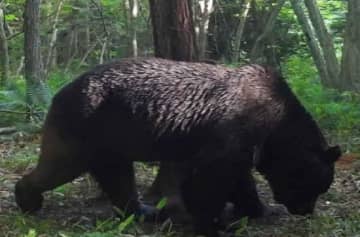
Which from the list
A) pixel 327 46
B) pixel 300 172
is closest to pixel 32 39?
pixel 327 46

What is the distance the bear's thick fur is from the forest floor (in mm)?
197

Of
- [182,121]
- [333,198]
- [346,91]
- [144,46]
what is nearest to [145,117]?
[182,121]

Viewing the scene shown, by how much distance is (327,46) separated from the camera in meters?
13.6

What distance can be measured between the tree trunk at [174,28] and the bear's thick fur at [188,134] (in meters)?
0.91

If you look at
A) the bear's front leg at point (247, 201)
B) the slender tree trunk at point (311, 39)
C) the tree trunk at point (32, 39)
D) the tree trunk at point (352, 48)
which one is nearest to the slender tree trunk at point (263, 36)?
the slender tree trunk at point (311, 39)

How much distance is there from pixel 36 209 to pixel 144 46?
1338cm

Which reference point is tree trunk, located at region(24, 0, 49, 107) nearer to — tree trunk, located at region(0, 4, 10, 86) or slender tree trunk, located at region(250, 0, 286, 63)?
tree trunk, located at region(0, 4, 10, 86)

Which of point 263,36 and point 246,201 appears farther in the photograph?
point 263,36

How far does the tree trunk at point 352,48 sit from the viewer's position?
1212 cm

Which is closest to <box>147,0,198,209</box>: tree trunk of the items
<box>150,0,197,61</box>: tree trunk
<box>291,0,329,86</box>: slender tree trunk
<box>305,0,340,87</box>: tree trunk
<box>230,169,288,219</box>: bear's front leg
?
<box>150,0,197,61</box>: tree trunk

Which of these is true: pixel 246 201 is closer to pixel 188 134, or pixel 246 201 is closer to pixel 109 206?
pixel 188 134

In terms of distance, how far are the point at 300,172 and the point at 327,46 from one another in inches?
298

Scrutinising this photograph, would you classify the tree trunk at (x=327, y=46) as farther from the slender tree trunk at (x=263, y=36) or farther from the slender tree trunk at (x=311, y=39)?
the slender tree trunk at (x=263, y=36)

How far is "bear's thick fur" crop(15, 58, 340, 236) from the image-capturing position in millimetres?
5973
